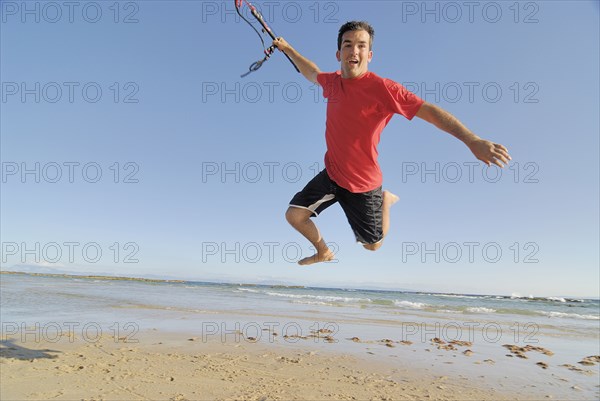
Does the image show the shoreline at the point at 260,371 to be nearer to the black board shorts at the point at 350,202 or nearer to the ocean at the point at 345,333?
the ocean at the point at 345,333

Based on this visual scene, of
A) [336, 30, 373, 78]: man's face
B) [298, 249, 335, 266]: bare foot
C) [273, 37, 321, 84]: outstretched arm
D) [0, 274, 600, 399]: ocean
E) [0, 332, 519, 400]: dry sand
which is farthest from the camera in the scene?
[0, 274, 600, 399]: ocean

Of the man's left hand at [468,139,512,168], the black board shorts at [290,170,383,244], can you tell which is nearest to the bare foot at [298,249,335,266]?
the black board shorts at [290,170,383,244]

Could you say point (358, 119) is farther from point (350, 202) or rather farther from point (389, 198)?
point (389, 198)

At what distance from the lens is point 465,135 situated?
128 inches

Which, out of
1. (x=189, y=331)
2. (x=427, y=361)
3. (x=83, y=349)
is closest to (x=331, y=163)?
(x=427, y=361)

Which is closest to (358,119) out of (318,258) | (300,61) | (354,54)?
(354,54)

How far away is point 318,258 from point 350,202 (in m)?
0.90

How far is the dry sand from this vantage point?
20.6 feet

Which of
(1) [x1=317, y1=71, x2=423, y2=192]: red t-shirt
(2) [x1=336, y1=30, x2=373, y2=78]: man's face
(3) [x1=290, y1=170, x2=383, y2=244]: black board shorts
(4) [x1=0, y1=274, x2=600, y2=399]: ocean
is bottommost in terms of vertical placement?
(4) [x1=0, y1=274, x2=600, y2=399]: ocean

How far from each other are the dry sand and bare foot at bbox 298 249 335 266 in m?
2.60

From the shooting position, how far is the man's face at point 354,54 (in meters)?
3.73

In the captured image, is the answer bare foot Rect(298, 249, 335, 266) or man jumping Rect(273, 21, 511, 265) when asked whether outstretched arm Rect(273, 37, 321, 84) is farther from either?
bare foot Rect(298, 249, 335, 266)

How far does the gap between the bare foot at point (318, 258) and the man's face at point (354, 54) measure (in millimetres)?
2137

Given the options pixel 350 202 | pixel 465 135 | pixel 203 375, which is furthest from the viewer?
pixel 203 375
